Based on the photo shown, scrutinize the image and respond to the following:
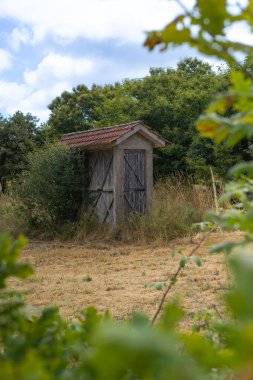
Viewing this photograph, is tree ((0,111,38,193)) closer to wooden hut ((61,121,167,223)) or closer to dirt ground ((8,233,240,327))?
wooden hut ((61,121,167,223))

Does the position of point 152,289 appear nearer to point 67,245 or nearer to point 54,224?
point 67,245

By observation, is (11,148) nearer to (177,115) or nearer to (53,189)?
(177,115)

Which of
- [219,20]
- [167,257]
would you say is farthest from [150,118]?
[219,20]

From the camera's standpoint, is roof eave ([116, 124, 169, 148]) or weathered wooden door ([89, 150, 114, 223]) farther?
weathered wooden door ([89, 150, 114, 223])

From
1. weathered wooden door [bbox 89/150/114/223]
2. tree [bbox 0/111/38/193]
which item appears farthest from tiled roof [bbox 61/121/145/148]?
tree [bbox 0/111/38/193]

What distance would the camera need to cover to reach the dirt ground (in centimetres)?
579

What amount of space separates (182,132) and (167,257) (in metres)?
10.6

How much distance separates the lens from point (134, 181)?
1249 cm

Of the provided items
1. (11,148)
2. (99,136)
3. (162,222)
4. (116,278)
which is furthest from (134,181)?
(11,148)

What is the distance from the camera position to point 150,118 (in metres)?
20.2

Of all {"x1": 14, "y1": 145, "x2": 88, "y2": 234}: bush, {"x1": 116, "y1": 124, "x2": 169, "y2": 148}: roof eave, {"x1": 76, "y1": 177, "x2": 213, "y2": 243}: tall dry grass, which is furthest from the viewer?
{"x1": 14, "y1": 145, "x2": 88, "y2": 234}: bush

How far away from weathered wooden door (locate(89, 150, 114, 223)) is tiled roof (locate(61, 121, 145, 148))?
0.35 metres

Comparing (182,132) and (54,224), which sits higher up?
(182,132)

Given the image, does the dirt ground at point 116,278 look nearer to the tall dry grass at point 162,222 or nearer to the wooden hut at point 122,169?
the tall dry grass at point 162,222
